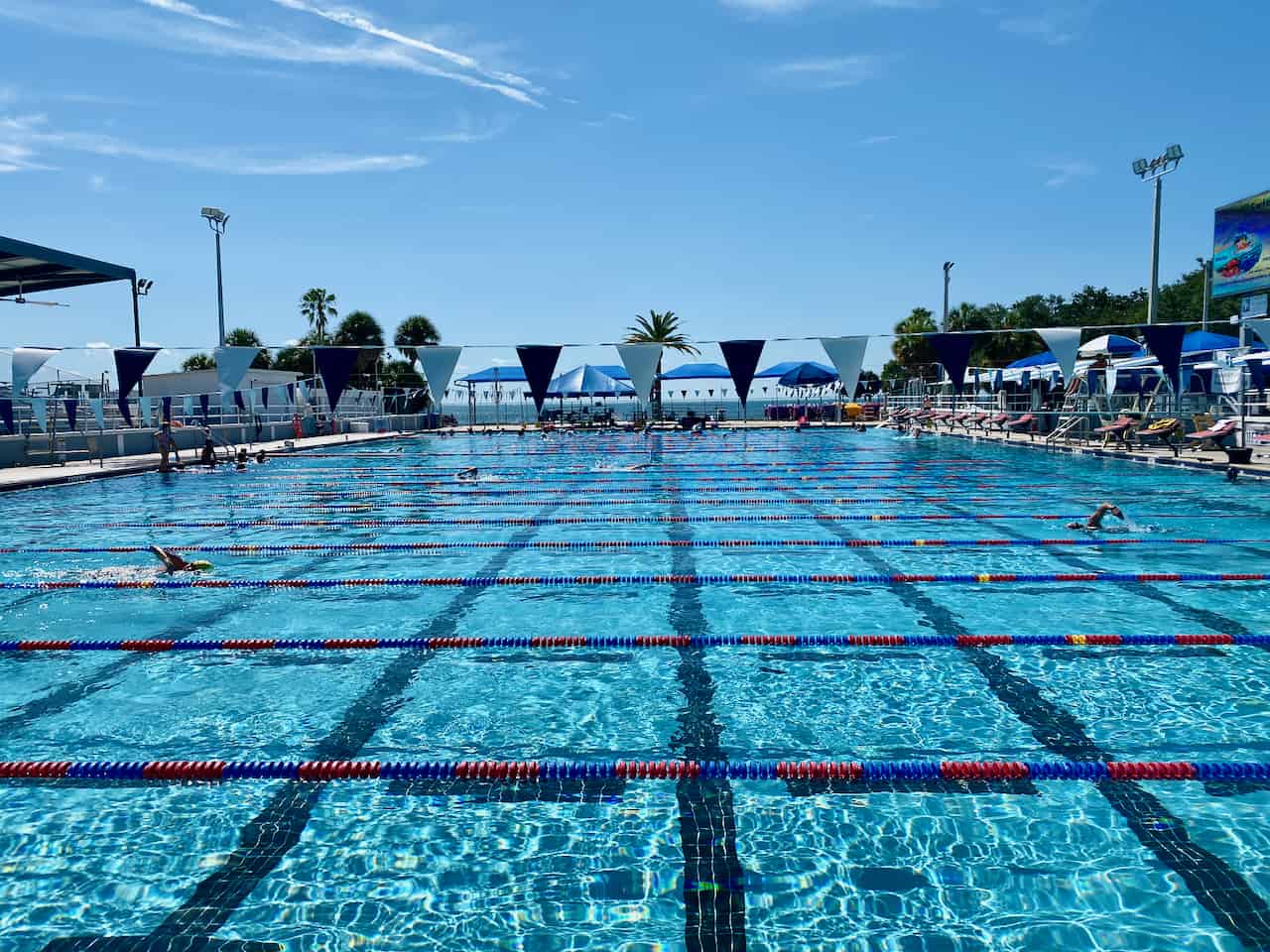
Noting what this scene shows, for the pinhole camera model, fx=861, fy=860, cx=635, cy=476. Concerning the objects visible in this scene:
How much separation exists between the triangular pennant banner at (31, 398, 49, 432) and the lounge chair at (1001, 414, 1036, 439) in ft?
63.9

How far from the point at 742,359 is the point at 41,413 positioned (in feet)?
44.8

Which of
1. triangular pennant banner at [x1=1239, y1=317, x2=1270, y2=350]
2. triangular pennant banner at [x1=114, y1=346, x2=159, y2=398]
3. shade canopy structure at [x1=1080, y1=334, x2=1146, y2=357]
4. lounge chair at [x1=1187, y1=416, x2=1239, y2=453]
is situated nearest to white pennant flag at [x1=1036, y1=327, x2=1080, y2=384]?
lounge chair at [x1=1187, y1=416, x2=1239, y2=453]

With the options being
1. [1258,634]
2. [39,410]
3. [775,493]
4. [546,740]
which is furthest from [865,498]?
[39,410]

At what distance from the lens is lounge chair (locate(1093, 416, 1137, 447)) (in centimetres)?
1434

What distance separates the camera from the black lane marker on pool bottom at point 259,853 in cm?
229

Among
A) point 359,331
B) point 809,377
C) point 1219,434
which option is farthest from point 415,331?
point 1219,434

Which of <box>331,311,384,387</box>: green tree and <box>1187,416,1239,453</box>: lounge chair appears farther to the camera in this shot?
<box>331,311,384,387</box>: green tree

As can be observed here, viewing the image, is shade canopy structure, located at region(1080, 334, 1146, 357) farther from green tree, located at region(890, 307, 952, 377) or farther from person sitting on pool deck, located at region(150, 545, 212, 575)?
green tree, located at region(890, 307, 952, 377)

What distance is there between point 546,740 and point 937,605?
3001 millimetres

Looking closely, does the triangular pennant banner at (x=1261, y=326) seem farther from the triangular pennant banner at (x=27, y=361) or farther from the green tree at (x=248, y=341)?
the green tree at (x=248, y=341)

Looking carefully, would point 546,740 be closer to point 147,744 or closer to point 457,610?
point 147,744

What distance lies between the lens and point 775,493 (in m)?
11.1

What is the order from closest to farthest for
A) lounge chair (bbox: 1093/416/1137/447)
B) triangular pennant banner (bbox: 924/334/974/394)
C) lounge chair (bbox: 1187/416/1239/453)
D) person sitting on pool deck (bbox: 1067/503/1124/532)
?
person sitting on pool deck (bbox: 1067/503/1124/532) → lounge chair (bbox: 1187/416/1239/453) → lounge chair (bbox: 1093/416/1137/447) → triangular pennant banner (bbox: 924/334/974/394)

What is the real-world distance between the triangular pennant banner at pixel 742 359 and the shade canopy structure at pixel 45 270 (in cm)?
1294
